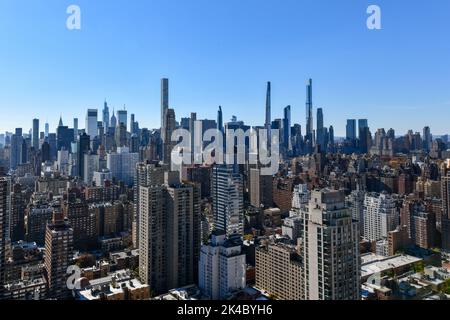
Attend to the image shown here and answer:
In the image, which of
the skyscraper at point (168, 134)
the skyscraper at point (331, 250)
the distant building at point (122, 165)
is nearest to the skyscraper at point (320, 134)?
the skyscraper at point (168, 134)

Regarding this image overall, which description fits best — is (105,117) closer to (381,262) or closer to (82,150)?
(82,150)

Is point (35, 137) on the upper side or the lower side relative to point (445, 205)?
upper

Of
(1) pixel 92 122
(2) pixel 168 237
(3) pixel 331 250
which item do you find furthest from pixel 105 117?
(3) pixel 331 250

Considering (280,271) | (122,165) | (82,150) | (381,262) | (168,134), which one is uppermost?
(168,134)

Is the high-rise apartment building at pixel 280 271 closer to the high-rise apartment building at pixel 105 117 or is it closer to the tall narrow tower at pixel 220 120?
the tall narrow tower at pixel 220 120

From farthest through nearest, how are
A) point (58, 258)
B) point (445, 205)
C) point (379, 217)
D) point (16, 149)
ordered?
1. point (16, 149)
2. point (379, 217)
3. point (445, 205)
4. point (58, 258)

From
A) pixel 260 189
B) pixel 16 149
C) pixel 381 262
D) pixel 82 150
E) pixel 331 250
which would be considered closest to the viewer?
pixel 331 250

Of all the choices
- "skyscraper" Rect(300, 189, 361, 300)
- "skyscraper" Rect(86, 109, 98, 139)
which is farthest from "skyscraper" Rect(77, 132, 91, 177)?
"skyscraper" Rect(300, 189, 361, 300)
